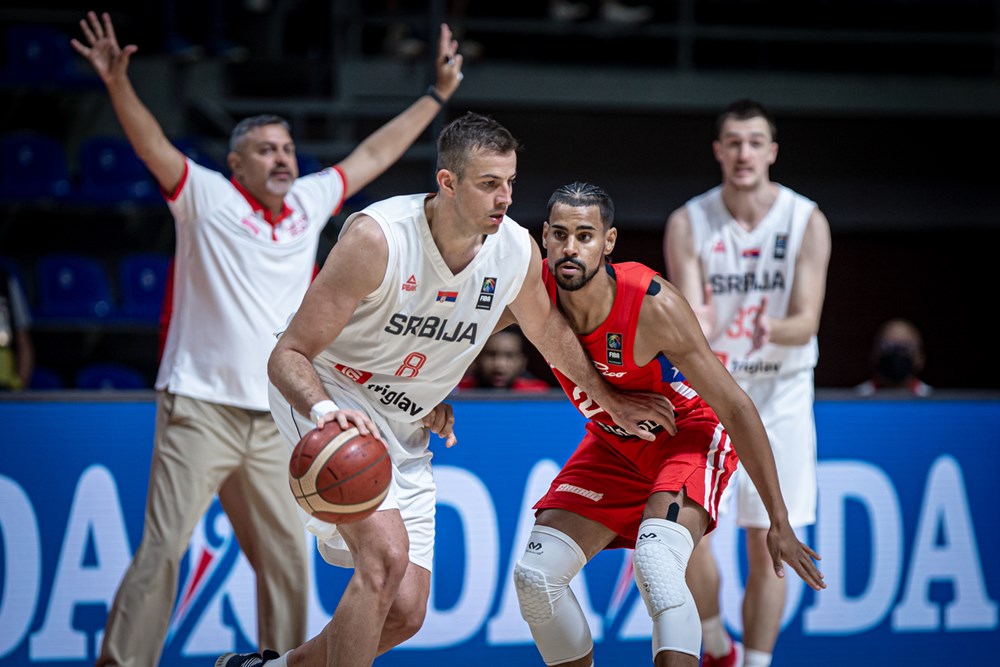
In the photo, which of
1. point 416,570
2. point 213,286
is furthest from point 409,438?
point 213,286

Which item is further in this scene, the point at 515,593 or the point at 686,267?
the point at 515,593

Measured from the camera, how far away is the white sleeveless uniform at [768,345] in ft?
16.9

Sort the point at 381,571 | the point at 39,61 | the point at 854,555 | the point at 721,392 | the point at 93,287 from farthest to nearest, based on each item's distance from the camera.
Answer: the point at 39,61 → the point at 93,287 → the point at 854,555 → the point at 721,392 → the point at 381,571

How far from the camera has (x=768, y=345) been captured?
16.9 feet

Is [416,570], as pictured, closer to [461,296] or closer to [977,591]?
[461,296]

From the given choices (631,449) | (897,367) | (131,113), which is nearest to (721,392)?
(631,449)

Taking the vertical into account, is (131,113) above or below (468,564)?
above

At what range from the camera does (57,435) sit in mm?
5305

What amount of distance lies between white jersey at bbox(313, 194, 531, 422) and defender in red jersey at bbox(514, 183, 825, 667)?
0.71 ft

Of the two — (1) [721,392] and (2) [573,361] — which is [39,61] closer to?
(2) [573,361]

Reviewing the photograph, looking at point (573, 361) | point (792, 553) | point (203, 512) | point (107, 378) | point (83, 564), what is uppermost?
point (573, 361)

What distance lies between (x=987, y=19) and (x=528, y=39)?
460cm

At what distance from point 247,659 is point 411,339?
4.24 feet

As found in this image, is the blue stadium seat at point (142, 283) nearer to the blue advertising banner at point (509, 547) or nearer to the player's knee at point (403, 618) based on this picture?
the blue advertising banner at point (509, 547)
